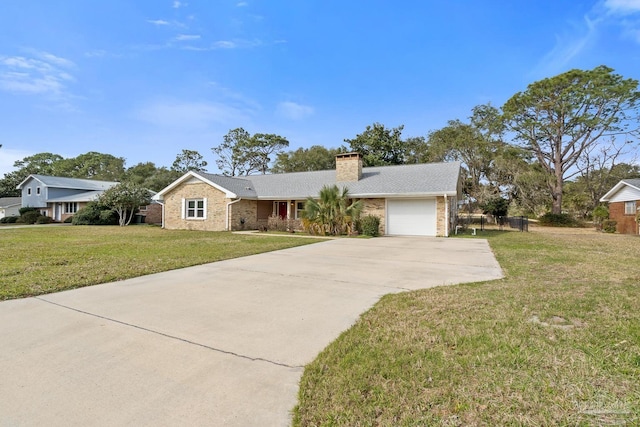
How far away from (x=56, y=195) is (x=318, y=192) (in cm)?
3147

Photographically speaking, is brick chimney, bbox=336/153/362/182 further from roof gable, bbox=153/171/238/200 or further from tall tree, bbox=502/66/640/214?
tall tree, bbox=502/66/640/214

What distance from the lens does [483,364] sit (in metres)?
2.82

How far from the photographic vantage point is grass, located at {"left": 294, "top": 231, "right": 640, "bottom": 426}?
2.17 metres

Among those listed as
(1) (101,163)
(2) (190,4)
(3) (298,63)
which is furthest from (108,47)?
(1) (101,163)

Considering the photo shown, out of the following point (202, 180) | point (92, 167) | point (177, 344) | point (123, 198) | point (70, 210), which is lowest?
point (177, 344)

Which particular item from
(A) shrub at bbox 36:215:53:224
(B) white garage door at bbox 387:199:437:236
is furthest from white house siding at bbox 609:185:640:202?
(A) shrub at bbox 36:215:53:224

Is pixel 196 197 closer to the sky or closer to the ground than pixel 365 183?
closer to the ground

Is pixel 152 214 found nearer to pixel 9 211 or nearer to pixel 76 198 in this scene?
pixel 76 198

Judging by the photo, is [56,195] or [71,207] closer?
[71,207]

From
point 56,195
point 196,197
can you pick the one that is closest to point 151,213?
point 196,197

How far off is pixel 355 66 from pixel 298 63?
3254 millimetres

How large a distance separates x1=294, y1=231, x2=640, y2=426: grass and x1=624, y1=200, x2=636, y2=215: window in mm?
21109

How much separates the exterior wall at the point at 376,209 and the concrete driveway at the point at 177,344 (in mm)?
10972

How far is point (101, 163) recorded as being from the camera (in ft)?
185
